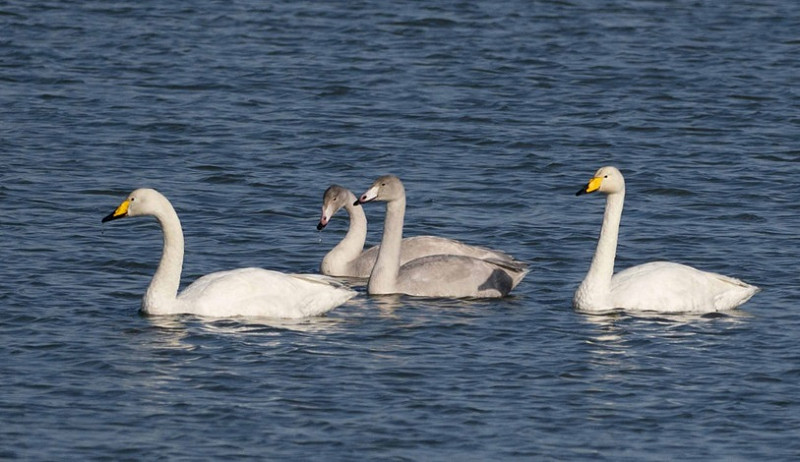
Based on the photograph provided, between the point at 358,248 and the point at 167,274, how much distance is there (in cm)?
300

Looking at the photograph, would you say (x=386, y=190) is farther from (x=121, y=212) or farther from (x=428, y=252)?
(x=121, y=212)

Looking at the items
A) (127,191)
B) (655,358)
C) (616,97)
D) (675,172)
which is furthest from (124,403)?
(616,97)

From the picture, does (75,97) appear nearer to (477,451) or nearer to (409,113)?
(409,113)

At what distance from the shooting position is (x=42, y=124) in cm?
2023

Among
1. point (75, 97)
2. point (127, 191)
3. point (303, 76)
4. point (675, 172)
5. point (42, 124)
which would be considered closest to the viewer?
point (127, 191)

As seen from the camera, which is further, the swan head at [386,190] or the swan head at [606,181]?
the swan head at [386,190]

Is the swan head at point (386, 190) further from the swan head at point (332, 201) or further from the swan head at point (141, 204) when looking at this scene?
the swan head at point (141, 204)

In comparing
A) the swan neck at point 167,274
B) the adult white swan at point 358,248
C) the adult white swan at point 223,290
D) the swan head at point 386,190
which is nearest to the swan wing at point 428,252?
the adult white swan at point 358,248

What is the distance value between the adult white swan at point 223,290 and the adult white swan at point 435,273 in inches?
41.4

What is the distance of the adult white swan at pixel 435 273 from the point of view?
14.1 meters

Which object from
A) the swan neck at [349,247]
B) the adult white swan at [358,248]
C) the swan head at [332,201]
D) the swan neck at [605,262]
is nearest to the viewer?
the swan neck at [605,262]

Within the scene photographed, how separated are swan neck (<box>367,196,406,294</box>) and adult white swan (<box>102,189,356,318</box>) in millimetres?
1009

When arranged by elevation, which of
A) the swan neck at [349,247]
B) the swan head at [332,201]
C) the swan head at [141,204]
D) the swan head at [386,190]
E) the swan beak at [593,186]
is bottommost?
the swan neck at [349,247]

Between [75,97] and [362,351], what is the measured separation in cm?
1070
